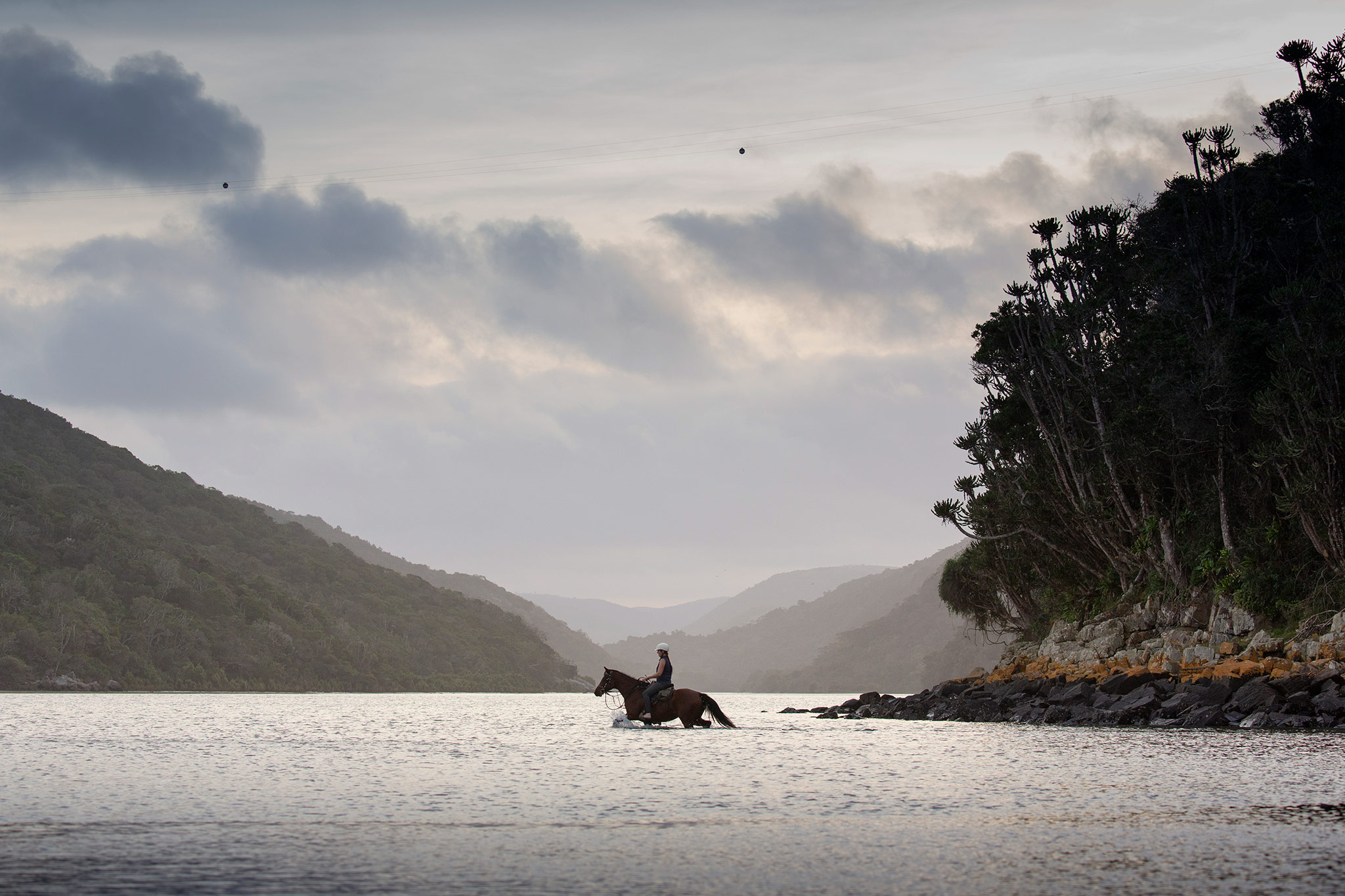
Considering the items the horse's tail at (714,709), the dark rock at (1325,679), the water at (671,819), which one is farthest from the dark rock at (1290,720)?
the horse's tail at (714,709)

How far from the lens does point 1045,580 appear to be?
52594mm

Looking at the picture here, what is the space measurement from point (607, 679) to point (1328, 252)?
95.8ft

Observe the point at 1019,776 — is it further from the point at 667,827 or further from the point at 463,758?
the point at 463,758

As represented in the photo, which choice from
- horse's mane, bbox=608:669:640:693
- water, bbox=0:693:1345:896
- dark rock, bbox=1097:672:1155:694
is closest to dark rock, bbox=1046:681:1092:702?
dark rock, bbox=1097:672:1155:694

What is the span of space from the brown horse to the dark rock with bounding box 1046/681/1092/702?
13.5 metres

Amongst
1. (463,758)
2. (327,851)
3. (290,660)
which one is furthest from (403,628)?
(327,851)

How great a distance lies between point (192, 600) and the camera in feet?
390

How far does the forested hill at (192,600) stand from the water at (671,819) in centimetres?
9179

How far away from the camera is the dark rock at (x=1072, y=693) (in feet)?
111

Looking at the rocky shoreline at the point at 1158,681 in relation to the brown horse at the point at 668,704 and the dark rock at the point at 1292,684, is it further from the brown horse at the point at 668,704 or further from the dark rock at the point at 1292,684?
the brown horse at the point at 668,704

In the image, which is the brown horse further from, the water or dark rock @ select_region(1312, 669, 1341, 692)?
dark rock @ select_region(1312, 669, 1341, 692)

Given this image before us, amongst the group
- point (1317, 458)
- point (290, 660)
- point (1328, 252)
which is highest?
point (1328, 252)

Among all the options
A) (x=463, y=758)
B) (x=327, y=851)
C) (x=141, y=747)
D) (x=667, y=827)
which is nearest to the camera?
(x=327, y=851)

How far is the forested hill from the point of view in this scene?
100 meters
